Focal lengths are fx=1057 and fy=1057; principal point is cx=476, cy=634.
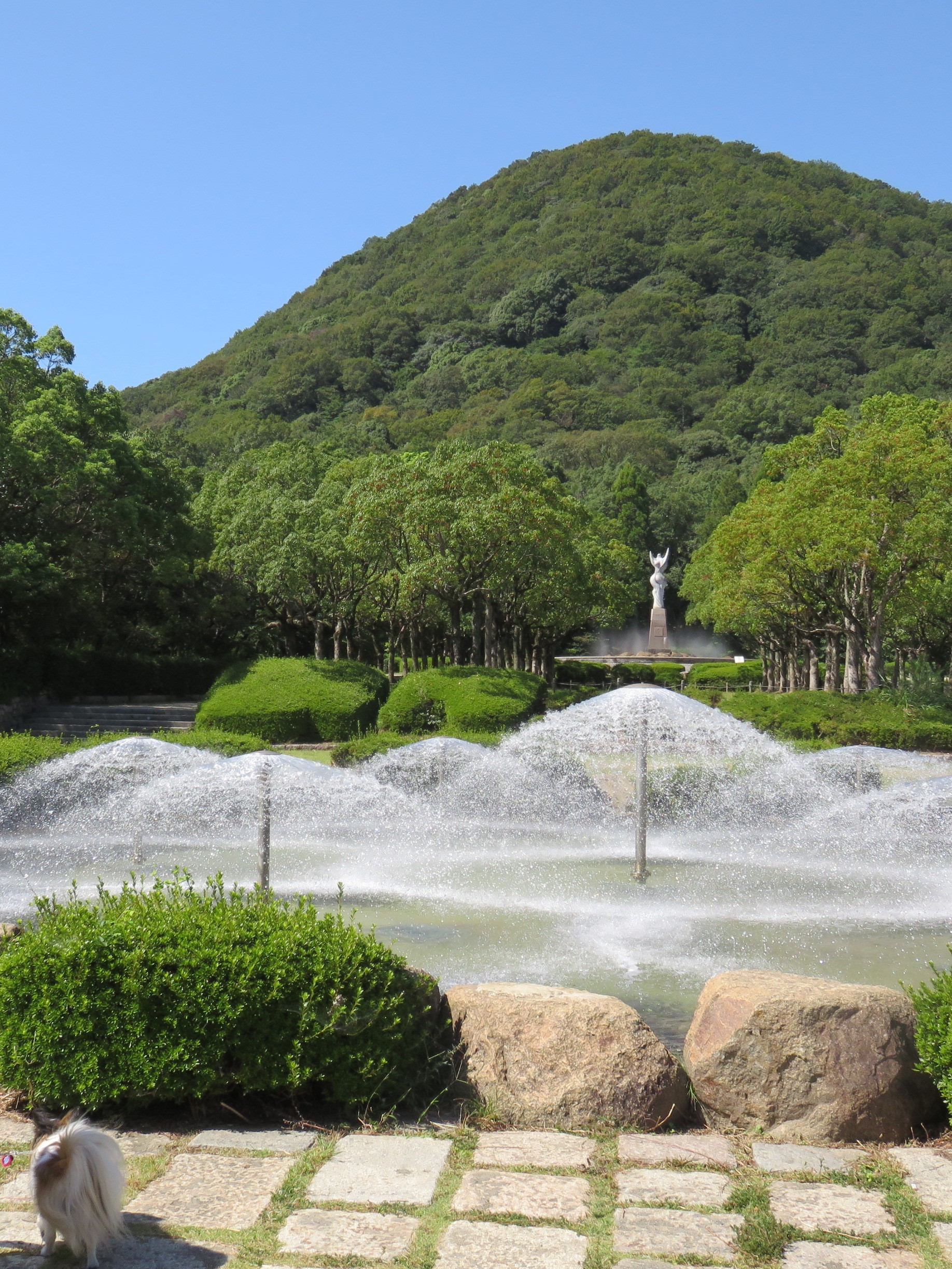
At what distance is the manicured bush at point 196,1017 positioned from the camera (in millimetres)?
4262

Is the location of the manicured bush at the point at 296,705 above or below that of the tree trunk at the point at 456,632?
below

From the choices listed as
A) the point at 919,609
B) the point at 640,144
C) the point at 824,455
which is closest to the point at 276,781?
the point at 824,455

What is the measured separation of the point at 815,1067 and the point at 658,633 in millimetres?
53935

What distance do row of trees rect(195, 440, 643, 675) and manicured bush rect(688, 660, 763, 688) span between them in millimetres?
11717

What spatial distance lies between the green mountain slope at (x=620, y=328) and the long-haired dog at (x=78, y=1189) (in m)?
53.5

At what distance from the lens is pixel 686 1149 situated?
407cm

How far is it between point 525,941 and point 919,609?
92.1 feet

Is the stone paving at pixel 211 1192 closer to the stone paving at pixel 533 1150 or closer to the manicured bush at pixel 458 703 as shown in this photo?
the stone paving at pixel 533 1150

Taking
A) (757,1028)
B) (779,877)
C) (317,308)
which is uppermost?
(317,308)

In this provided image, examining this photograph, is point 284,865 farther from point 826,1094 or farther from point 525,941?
point 826,1094

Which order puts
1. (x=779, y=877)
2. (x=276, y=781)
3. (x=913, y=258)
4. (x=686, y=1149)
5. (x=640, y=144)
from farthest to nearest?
(x=640, y=144), (x=913, y=258), (x=779, y=877), (x=276, y=781), (x=686, y=1149)

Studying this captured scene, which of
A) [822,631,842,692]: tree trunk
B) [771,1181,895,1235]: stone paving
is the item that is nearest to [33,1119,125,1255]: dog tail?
[771,1181,895,1235]: stone paving

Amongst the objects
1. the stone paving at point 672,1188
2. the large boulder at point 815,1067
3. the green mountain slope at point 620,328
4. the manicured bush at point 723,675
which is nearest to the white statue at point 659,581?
the manicured bush at point 723,675

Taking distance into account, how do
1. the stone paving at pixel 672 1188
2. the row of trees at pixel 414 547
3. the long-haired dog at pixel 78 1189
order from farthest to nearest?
the row of trees at pixel 414 547 → the stone paving at pixel 672 1188 → the long-haired dog at pixel 78 1189
